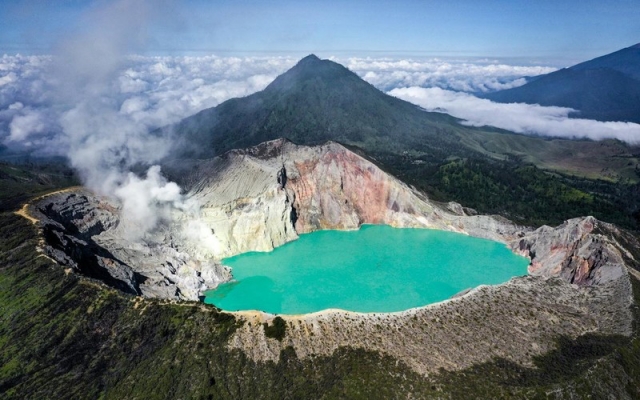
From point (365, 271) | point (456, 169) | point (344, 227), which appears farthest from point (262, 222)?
point (456, 169)

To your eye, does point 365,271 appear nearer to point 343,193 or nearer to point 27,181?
point 343,193

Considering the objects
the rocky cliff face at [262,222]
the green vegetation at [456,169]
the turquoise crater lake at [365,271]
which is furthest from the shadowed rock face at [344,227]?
the green vegetation at [456,169]

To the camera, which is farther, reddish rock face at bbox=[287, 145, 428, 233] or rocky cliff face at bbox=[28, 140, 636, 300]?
reddish rock face at bbox=[287, 145, 428, 233]

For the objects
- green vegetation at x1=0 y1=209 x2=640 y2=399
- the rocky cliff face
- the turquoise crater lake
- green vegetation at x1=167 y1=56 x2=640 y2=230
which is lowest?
green vegetation at x1=167 y1=56 x2=640 y2=230

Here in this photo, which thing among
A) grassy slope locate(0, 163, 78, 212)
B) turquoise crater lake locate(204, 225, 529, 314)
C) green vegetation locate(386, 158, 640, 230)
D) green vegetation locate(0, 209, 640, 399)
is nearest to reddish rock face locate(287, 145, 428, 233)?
turquoise crater lake locate(204, 225, 529, 314)

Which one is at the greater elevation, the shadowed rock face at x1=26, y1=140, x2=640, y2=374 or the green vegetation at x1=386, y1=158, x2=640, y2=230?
the shadowed rock face at x1=26, y1=140, x2=640, y2=374

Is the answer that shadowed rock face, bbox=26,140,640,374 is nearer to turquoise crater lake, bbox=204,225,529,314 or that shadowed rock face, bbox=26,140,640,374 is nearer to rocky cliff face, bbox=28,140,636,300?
rocky cliff face, bbox=28,140,636,300

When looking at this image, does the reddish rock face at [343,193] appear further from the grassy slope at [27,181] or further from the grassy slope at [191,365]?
the grassy slope at [191,365]

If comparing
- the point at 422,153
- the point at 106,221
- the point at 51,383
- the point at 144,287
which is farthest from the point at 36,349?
the point at 422,153
